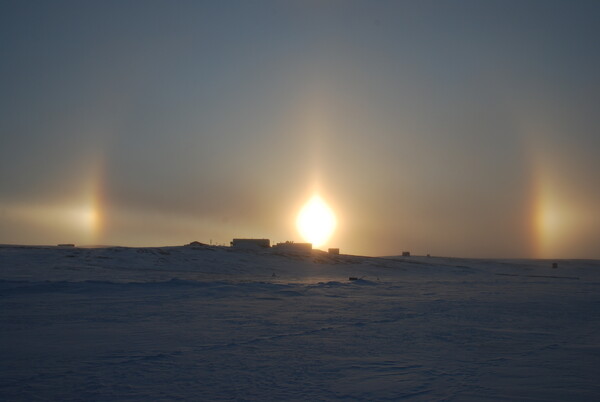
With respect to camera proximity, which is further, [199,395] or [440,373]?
[440,373]

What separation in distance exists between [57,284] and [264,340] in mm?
13010

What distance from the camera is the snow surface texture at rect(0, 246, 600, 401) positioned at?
7102 millimetres

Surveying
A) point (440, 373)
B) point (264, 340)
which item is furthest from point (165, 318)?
point (440, 373)

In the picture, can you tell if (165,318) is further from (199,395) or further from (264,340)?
(199,395)

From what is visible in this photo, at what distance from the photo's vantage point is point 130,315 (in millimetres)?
13656

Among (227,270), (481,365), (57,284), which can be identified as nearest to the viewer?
(481,365)

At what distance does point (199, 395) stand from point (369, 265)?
40010mm

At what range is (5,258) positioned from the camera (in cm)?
3055

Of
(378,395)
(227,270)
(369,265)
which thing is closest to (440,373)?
(378,395)

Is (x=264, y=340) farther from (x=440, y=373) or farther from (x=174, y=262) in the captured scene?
(x=174, y=262)

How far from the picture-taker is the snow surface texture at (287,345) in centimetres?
710

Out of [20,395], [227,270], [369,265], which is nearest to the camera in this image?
[20,395]

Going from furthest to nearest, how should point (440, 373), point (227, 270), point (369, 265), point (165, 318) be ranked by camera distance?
point (369, 265) → point (227, 270) → point (165, 318) → point (440, 373)

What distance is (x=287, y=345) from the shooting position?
33.1ft
